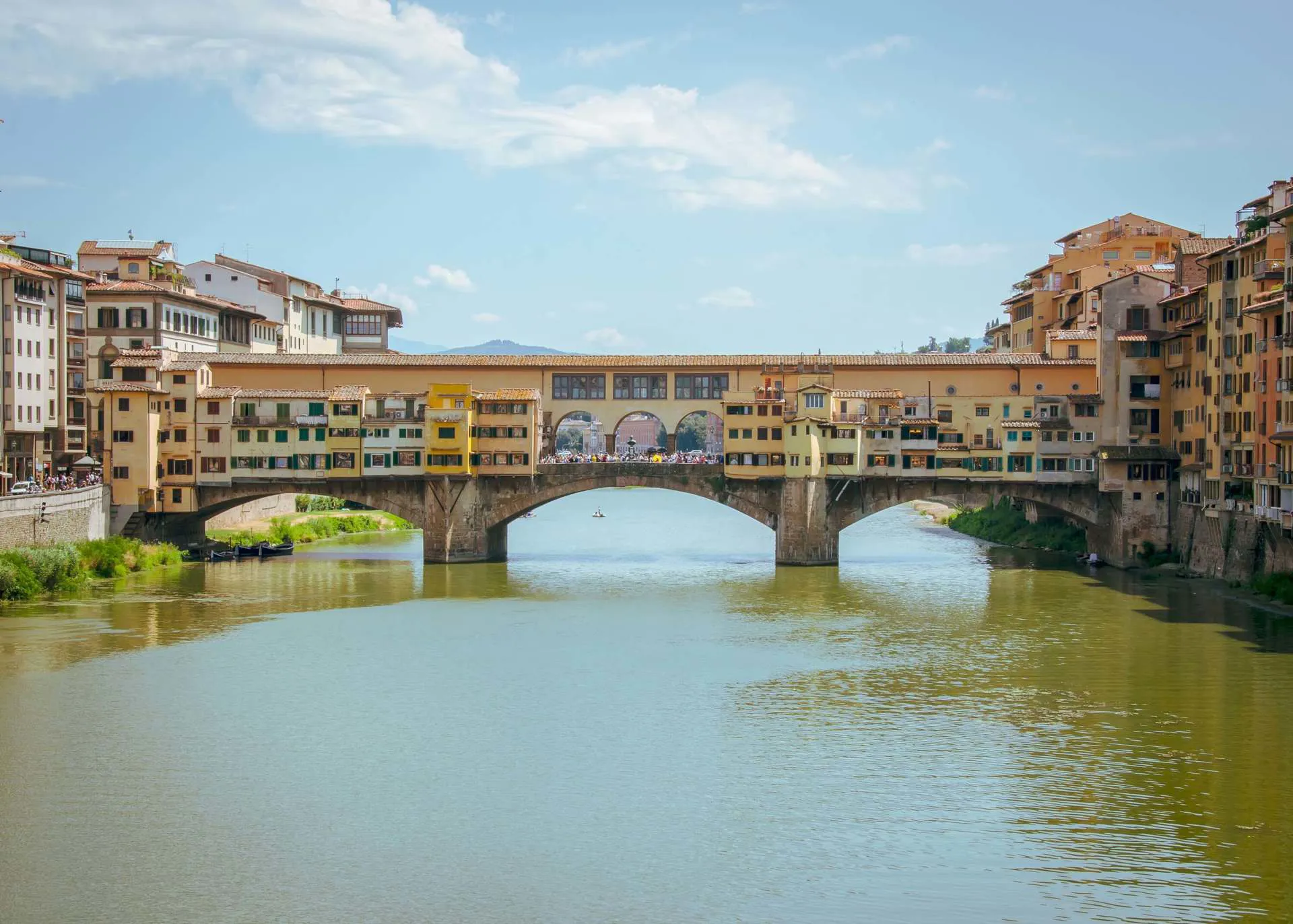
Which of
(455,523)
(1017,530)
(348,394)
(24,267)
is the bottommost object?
(1017,530)

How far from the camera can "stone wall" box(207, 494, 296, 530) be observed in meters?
59.9

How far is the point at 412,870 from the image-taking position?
67.2ft

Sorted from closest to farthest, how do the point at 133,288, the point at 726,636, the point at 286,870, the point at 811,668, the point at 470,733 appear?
the point at 286,870 → the point at 470,733 → the point at 811,668 → the point at 726,636 → the point at 133,288

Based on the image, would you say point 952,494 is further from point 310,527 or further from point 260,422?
point 310,527

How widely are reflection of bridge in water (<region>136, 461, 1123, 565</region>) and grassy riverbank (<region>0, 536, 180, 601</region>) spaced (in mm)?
2730

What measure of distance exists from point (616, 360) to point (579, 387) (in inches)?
69.1

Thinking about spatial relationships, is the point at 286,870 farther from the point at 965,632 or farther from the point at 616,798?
the point at 965,632

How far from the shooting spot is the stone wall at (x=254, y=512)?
59906mm

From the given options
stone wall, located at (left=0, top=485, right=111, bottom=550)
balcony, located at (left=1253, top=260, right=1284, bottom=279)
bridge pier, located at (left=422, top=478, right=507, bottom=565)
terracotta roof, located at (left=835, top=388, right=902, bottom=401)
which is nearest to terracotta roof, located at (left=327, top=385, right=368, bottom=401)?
bridge pier, located at (left=422, top=478, right=507, bottom=565)

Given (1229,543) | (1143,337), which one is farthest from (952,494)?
(1229,543)

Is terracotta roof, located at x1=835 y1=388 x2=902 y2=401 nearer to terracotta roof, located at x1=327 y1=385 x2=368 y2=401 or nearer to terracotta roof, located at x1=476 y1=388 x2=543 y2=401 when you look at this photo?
terracotta roof, located at x1=476 y1=388 x2=543 y2=401

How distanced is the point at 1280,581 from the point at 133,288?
41.7 m

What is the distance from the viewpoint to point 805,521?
50844 mm

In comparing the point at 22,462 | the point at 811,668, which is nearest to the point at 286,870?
the point at 811,668
